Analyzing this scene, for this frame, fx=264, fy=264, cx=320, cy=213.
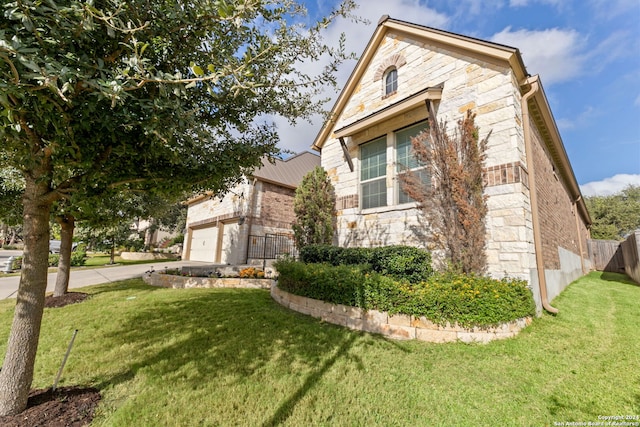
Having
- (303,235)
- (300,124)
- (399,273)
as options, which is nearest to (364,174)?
(303,235)

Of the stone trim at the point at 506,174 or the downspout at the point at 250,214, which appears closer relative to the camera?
the stone trim at the point at 506,174

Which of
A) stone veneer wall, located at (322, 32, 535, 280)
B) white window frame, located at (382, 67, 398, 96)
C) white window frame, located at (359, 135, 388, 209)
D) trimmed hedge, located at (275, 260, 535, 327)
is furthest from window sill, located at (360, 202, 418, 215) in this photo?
white window frame, located at (382, 67, 398, 96)

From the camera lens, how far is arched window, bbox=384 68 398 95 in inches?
301

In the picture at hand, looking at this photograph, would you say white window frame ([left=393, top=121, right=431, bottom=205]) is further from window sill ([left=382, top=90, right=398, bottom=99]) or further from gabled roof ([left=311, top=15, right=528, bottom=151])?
gabled roof ([left=311, top=15, right=528, bottom=151])

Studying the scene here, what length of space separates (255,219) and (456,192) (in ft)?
31.9

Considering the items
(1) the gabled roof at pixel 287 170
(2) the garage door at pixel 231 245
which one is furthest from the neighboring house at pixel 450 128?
(2) the garage door at pixel 231 245

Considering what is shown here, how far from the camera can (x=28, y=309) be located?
242cm

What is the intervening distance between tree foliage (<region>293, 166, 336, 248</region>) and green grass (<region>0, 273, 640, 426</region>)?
347cm

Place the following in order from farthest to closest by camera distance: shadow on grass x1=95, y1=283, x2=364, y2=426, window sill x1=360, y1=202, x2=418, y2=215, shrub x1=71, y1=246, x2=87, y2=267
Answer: shrub x1=71, y1=246, x2=87, y2=267
window sill x1=360, y1=202, x2=418, y2=215
shadow on grass x1=95, y1=283, x2=364, y2=426

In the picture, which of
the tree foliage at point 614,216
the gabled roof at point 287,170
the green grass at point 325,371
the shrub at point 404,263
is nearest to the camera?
the green grass at point 325,371

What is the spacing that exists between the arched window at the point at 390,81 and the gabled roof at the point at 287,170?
6260 mm

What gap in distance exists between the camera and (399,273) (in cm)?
548

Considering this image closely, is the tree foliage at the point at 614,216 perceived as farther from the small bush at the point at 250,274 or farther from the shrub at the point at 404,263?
the small bush at the point at 250,274

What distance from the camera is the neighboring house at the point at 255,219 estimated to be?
12.9 metres
